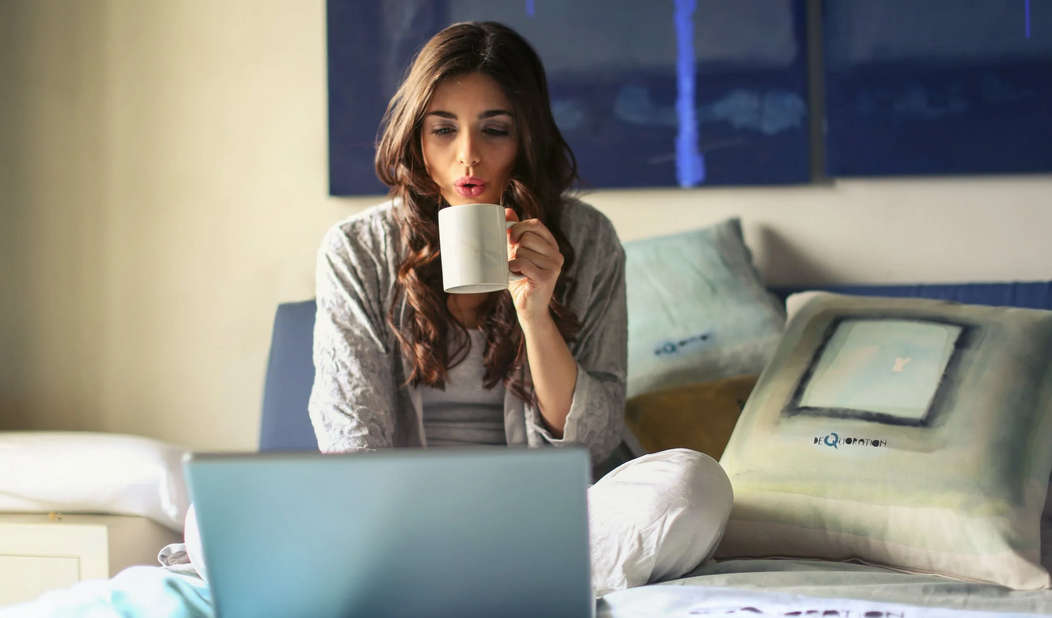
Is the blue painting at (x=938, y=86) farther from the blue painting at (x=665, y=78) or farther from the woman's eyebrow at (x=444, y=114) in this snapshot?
the woman's eyebrow at (x=444, y=114)

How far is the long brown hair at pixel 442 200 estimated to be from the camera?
1.50m

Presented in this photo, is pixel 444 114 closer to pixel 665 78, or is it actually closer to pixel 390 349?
pixel 390 349

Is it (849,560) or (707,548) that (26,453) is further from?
(849,560)

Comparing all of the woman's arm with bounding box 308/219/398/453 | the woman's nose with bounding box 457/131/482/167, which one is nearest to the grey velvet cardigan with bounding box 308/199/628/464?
the woman's arm with bounding box 308/219/398/453

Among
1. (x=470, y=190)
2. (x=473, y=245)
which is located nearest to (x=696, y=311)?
(x=470, y=190)

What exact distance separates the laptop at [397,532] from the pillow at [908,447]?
2.28ft

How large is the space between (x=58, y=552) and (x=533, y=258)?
1.06m

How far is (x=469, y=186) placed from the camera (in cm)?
149

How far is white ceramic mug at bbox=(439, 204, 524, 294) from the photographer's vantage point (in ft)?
3.81

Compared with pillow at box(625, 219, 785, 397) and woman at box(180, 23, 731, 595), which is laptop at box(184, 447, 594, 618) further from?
pillow at box(625, 219, 785, 397)

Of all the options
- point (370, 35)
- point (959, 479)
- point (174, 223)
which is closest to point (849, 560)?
point (959, 479)

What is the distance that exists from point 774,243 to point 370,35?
44.1 inches

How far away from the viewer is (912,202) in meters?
2.15

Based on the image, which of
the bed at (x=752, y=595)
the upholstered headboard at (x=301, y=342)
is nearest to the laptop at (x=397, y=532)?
the bed at (x=752, y=595)
